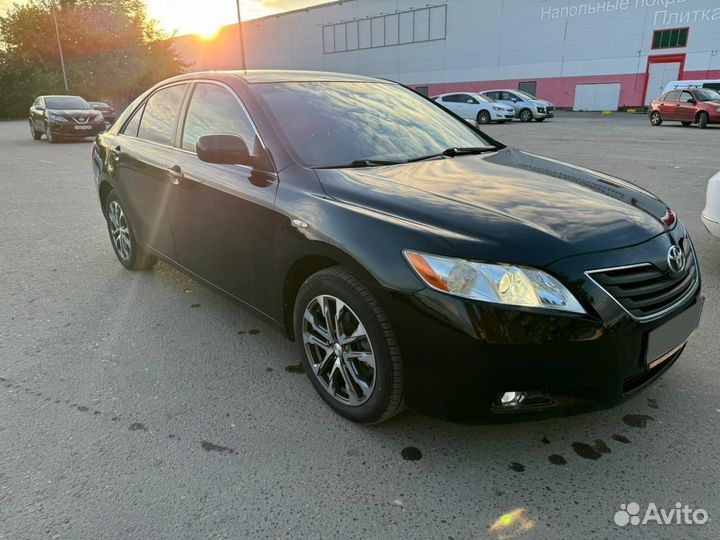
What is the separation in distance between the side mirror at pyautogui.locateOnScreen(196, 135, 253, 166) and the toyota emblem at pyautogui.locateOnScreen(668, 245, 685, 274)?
83.2 inches

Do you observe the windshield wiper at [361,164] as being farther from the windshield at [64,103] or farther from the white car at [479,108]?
the white car at [479,108]

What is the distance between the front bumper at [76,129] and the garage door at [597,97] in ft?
106

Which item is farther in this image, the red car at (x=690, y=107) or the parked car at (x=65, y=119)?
the red car at (x=690, y=107)

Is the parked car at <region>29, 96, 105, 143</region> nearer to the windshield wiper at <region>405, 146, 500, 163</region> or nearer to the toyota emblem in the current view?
the windshield wiper at <region>405, 146, 500, 163</region>

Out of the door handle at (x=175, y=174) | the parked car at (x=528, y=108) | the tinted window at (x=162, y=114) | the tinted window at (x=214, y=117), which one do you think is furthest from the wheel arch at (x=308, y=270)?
the parked car at (x=528, y=108)

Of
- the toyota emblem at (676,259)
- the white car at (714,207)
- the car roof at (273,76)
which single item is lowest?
the white car at (714,207)

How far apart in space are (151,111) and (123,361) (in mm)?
2109

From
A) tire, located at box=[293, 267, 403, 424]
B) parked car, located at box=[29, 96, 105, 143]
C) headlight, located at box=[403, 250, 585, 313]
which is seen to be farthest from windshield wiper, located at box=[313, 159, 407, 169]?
parked car, located at box=[29, 96, 105, 143]

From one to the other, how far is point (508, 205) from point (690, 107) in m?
21.8

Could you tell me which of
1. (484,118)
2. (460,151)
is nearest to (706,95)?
(484,118)

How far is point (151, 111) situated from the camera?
4.32 m

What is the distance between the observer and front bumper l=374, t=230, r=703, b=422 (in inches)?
79.0

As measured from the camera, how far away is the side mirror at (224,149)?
2.88 meters

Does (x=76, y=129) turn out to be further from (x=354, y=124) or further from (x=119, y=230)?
(x=354, y=124)
